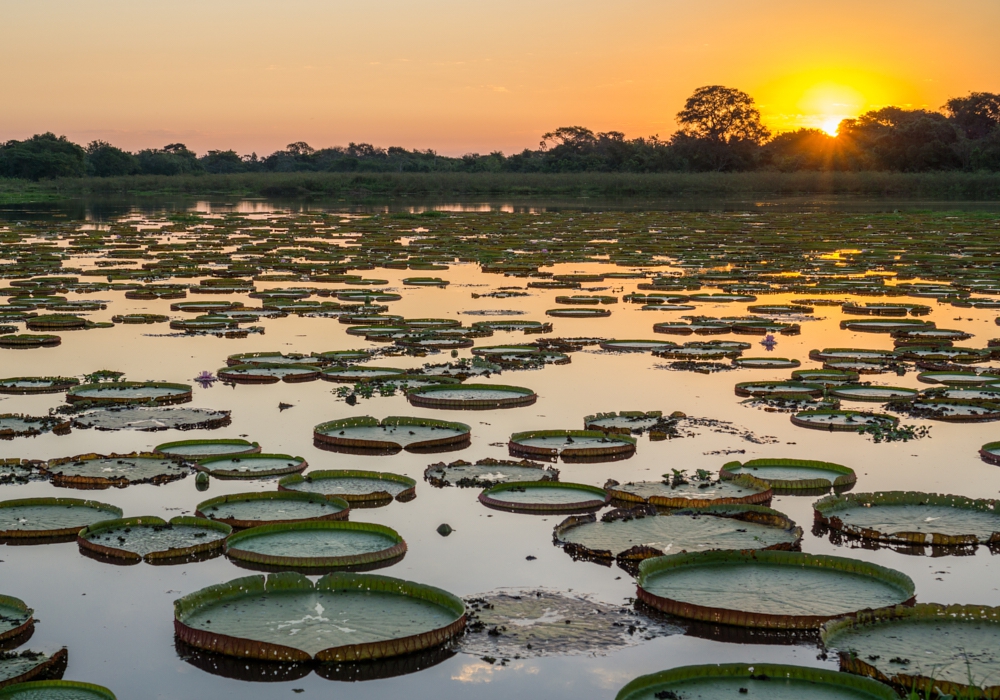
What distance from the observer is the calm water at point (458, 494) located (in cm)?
423

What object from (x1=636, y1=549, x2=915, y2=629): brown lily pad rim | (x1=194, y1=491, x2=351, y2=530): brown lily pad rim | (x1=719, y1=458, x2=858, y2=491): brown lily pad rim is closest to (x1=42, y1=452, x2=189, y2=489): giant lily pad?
(x1=194, y1=491, x2=351, y2=530): brown lily pad rim

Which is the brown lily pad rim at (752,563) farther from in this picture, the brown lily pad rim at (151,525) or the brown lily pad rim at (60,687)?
the brown lily pad rim at (60,687)

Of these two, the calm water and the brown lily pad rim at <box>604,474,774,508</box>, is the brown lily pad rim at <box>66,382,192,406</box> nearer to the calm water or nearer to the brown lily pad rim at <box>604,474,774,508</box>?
the calm water

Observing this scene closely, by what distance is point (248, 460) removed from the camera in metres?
6.88

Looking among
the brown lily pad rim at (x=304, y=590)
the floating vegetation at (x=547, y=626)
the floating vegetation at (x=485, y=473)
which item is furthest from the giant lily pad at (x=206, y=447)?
the floating vegetation at (x=547, y=626)

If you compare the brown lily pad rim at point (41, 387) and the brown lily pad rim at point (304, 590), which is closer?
the brown lily pad rim at point (304, 590)

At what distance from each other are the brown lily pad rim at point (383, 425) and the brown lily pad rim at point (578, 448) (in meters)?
0.40

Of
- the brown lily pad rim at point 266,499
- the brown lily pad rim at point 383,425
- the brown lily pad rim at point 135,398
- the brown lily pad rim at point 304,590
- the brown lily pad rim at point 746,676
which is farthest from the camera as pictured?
the brown lily pad rim at point 135,398

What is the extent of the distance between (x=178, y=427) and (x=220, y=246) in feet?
66.8

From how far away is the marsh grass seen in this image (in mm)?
69000

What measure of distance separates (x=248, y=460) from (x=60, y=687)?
3.01 m

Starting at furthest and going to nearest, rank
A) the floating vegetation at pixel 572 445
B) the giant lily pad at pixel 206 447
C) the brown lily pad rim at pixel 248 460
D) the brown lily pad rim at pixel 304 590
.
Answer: the floating vegetation at pixel 572 445, the giant lily pad at pixel 206 447, the brown lily pad rim at pixel 248 460, the brown lily pad rim at pixel 304 590

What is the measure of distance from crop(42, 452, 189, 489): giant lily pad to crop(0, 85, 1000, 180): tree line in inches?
2847

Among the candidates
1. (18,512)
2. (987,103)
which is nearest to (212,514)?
(18,512)
